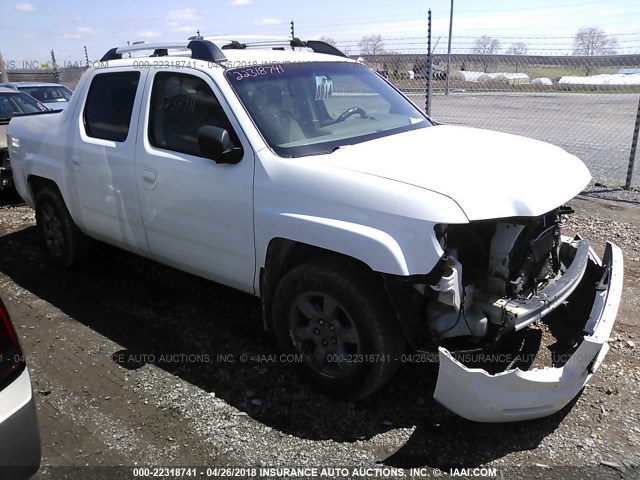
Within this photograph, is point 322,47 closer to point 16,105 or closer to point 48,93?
point 16,105

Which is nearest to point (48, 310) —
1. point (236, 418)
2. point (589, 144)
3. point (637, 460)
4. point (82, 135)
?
point (82, 135)

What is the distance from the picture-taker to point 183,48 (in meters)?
4.24

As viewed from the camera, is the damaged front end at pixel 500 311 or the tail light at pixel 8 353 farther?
the damaged front end at pixel 500 311

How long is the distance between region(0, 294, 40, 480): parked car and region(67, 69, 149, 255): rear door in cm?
201

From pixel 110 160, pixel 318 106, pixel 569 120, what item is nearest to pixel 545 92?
pixel 569 120

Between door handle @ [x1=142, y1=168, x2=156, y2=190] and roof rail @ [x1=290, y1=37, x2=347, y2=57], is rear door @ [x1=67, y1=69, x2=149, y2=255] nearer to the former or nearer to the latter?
door handle @ [x1=142, y1=168, x2=156, y2=190]

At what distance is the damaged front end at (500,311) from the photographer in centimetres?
274

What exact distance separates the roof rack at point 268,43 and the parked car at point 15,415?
2.80m

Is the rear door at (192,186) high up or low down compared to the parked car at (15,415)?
up

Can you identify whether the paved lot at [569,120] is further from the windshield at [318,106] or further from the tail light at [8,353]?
the tail light at [8,353]

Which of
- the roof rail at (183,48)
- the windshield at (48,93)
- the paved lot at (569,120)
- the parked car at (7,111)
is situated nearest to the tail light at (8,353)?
the roof rail at (183,48)

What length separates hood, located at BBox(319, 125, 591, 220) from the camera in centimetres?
279

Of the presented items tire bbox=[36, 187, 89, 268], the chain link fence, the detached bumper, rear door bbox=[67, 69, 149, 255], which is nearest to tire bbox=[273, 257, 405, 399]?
the detached bumper

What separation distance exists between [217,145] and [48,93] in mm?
11634
